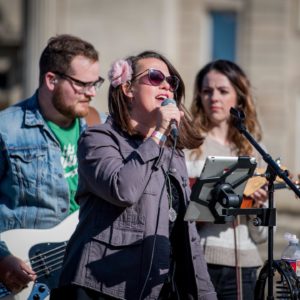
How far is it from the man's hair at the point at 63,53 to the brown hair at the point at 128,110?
2.70ft

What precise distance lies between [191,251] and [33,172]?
121cm

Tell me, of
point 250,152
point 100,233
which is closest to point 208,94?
point 250,152

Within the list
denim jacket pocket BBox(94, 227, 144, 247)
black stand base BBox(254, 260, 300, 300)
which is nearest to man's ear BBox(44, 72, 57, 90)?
denim jacket pocket BBox(94, 227, 144, 247)

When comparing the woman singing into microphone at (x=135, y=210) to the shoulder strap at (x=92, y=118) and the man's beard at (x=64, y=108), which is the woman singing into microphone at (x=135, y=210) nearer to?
the man's beard at (x=64, y=108)

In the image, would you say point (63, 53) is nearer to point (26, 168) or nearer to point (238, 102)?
point (26, 168)

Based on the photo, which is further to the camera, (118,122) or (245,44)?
(245,44)

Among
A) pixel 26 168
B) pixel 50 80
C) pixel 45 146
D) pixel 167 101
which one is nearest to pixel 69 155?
pixel 45 146

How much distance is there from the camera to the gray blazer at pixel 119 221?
158 inches

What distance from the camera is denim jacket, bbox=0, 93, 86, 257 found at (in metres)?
5.01

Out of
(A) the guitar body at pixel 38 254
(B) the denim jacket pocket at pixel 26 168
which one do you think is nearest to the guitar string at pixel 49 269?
(A) the guitar body at pixel 38 254

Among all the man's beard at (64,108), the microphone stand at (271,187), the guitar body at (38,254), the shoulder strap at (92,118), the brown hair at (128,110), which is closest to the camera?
the microphone stand at (271,187)

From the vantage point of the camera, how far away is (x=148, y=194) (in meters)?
4.11

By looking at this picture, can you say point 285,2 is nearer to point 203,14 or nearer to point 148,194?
point 203,14

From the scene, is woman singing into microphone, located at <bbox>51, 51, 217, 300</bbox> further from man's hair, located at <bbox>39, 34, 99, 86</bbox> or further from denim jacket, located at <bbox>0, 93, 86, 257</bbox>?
man's hair, located at <bbox>39, 34, 99, 86</bbox>
